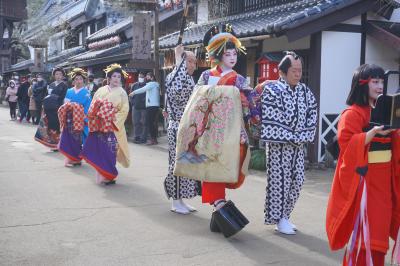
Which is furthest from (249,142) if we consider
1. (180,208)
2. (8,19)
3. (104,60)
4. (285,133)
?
(8,19)

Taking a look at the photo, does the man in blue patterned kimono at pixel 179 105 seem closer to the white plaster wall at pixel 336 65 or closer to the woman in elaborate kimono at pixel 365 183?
the woman in elaborate kimono at pixel 365 183

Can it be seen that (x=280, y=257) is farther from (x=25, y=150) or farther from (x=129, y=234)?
(x=25, y=150)

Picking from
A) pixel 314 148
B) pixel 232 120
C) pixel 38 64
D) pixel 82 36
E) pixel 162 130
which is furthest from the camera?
pixel 82 36

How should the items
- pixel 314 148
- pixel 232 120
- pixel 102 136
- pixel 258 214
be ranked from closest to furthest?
1. pixel 232 120
2. pixel 258 214
3. pixel 102 136
4. pixel 314 148

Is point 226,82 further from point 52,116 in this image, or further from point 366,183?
point 52,116

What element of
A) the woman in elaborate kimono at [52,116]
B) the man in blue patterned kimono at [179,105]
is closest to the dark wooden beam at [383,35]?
the man in blue patterned kimono at [179,105]

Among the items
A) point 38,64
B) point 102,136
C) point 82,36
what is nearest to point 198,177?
point 102,136

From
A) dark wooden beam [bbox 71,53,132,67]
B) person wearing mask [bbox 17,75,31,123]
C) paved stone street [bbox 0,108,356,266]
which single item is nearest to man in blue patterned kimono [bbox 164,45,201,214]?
paved stone street [bbox 0,108,356,266]

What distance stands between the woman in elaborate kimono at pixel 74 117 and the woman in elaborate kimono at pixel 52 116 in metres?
2.18

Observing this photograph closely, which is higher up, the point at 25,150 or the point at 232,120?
the point at 232,120

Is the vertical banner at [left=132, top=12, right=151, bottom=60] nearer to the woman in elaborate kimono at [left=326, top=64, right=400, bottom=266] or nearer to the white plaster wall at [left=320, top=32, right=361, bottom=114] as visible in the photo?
the white plaster wall at [left=320, top=32, right=361, bottom=114]

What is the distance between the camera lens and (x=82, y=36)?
3198 cm

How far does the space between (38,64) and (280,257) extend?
2448 cm

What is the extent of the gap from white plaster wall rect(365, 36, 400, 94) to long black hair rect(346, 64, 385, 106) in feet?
23.2
